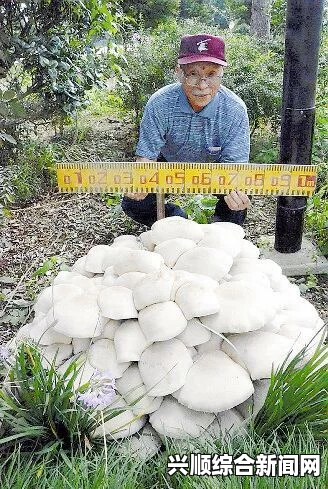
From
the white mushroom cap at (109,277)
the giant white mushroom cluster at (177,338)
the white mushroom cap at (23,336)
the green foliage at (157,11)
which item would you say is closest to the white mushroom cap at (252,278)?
the giant white mushroom cluster at (177,338)

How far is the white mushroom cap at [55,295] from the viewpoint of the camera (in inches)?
75.7

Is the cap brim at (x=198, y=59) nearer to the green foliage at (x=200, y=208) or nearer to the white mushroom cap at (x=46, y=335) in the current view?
the green foliage at (x=200, y=208)

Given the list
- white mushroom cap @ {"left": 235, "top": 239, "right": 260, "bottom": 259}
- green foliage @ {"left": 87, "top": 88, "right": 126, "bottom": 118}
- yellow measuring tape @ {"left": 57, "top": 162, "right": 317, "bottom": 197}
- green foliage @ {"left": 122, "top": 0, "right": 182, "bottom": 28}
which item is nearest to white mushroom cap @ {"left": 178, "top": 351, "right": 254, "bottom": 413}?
white mushroom cap @ {"left": 235, "top": 239, "right": 260, "bottom": 259}

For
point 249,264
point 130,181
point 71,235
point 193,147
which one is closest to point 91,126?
point 71,235

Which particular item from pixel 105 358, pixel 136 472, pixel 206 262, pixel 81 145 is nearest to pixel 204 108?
pixel 206 262

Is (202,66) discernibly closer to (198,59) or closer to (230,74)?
(198,59)

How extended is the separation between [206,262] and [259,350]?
0.37 m

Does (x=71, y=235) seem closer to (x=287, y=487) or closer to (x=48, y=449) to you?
(x=48, y=449)

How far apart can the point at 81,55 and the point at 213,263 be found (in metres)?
3.21

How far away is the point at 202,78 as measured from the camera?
9.44 feet

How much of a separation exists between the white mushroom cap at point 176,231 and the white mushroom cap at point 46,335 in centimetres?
56

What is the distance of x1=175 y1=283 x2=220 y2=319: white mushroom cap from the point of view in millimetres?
Answer: 1680

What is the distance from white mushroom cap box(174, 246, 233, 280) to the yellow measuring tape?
0.84 metres

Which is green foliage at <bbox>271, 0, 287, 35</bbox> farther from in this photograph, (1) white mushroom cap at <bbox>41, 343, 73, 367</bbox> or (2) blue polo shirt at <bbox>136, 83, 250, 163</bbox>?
(1) white mushroom cap at <bbox>41, 343, 73, 367</bbox>
